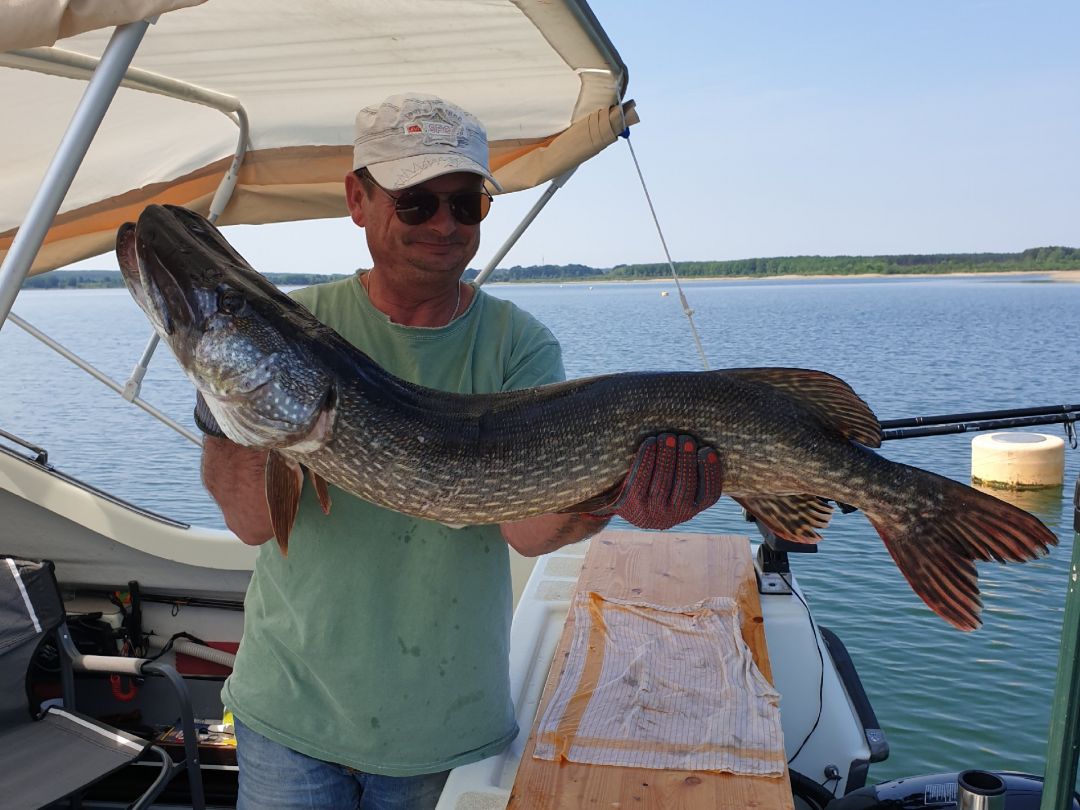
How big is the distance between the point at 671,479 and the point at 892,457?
1268cm

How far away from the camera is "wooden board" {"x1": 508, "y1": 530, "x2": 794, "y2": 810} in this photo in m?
2.20

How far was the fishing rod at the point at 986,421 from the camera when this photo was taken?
4074mm

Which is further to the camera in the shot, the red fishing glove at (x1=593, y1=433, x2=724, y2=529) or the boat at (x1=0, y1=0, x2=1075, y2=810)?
the boat at (x1=0, y1=0, x2=1075, y2=810)

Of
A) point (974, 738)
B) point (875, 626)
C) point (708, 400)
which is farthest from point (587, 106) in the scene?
point (875, 626)

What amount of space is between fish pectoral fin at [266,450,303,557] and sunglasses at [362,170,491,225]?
2.08 feet

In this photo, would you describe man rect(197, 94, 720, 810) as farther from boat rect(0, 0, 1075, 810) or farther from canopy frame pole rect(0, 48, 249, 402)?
canopy frame pole rect(0, 48, 249, 402)

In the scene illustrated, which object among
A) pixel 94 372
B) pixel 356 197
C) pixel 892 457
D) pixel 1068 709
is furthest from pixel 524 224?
pixel 892 457

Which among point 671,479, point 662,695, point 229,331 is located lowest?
point 662,695

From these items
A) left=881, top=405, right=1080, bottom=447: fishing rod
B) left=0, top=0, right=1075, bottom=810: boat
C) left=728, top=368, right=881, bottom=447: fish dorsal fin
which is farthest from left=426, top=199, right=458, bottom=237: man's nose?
left=881, top=405, right=1080, bottom=447: fishing rod

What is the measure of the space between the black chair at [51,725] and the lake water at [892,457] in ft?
7.90

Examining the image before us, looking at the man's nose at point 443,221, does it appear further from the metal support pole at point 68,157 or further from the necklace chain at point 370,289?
the metal support pole at point 68,157

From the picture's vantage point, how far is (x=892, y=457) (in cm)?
1363

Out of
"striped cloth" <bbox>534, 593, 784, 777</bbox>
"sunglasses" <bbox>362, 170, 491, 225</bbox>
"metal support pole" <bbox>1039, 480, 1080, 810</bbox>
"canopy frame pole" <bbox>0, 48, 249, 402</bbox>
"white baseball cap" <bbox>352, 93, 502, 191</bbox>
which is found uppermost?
"canopy frame pole" <bbox>0, 48, 249, 402</bbox>

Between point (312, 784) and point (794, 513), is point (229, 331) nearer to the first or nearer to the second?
point (312, 784)
